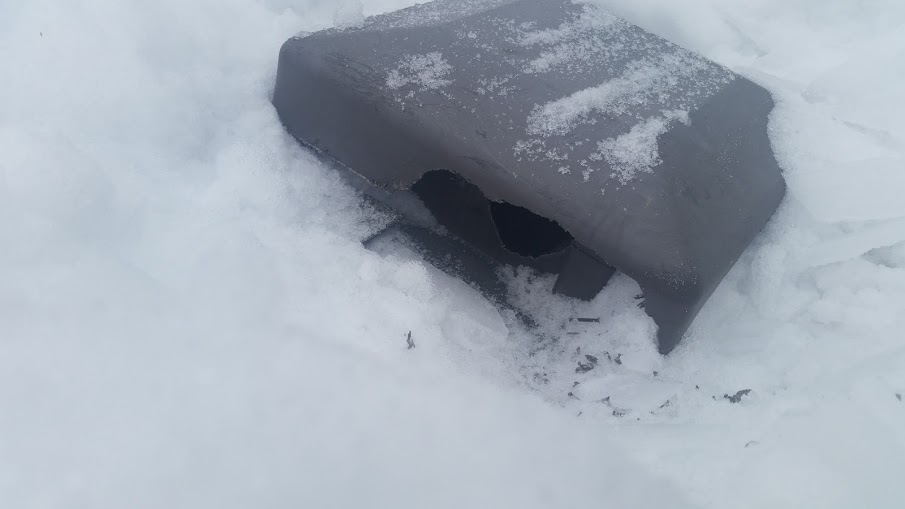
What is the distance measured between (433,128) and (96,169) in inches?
22.1

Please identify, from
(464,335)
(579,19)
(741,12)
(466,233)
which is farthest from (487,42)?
(741,12)

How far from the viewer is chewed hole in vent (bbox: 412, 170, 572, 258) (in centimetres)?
117

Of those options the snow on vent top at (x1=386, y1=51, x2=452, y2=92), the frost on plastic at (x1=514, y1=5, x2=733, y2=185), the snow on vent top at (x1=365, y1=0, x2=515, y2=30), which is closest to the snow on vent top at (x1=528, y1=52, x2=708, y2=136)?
the frost on plastic at (x1=514, y1=5, x2=733, y2=185)

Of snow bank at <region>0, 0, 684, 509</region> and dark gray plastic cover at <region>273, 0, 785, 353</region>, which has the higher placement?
dark gray plastic cover at <region>273, 0, 785, 353</region>

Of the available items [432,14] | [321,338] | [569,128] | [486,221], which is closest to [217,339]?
[321,338]

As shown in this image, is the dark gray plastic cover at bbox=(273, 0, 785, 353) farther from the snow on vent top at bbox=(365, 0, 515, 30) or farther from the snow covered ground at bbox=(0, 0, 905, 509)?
the snow covered ground at bbox=(0, 0, 905, 509)

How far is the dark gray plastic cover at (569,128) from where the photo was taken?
948 mm

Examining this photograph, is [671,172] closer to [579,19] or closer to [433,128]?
[433,128]

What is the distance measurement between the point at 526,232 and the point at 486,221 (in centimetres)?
8

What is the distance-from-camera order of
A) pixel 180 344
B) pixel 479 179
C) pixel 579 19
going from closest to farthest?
1. pixel 180 344
2. pixel 479 179
3. pixel 579 19

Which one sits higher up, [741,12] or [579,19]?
[579,19]

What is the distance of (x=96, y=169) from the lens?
3.39 ft

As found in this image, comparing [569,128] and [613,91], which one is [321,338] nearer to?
[569,128]

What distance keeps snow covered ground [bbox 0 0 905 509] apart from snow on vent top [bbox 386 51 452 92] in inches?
9.7
